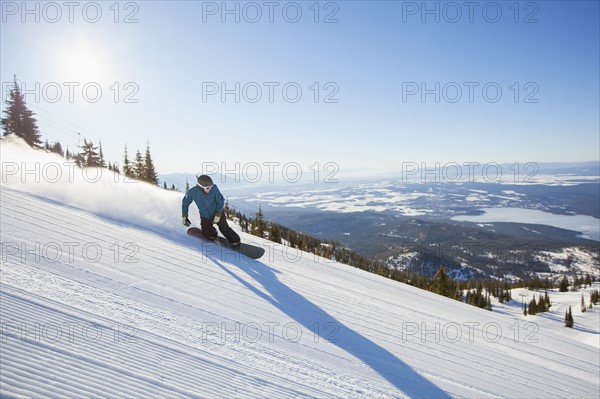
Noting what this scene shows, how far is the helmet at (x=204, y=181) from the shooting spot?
8711mm

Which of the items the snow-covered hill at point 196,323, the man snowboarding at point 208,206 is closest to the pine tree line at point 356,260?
the man snowboarding at point 208,206

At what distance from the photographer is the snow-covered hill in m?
3.44

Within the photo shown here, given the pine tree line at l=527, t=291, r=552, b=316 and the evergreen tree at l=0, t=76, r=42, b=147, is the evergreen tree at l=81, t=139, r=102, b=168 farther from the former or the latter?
the pine tree line at l=527, t=291, r=552, b=316

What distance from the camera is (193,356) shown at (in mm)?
3920

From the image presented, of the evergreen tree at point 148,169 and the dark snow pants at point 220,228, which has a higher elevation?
Answer: the evergreen tree at point 148,169

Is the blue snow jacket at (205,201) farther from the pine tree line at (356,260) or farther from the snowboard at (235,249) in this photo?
the pine tree line at (356,260)

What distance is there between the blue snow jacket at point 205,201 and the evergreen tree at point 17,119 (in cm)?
3595

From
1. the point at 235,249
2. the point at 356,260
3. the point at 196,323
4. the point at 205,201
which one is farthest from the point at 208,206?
the point at 356,260

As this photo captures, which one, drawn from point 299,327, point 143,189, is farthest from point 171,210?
point 299,327

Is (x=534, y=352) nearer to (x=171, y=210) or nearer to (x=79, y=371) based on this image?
(x=79, y=371)

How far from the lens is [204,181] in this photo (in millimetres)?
8758

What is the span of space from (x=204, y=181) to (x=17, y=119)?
3871 centimetres

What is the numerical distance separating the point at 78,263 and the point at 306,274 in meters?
5.97

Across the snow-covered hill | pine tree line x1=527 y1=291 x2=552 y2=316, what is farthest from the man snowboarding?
pine tree line x1=527 y1=291 x2=552 y2=316
